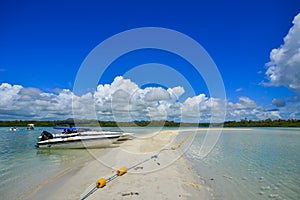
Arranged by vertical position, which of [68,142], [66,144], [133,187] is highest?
[68,142]

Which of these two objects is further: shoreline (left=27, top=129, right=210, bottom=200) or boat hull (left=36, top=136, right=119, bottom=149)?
boat hull (left=36, top=136, right=119, bottom=149)

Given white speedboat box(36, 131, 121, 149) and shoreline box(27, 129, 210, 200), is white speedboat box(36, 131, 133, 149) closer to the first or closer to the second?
white speedboat box(36, 131, 121, 149)

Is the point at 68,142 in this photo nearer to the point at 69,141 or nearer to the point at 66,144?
the point at 69,141

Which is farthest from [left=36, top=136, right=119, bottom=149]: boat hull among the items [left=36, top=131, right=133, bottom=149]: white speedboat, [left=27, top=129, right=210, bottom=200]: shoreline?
[left=27, top=129, right=210, bottom=200]: shoreline

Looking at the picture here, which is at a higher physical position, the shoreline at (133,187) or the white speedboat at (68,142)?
the white speedboat at (68,142)

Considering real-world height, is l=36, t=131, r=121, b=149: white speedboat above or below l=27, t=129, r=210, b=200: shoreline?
above

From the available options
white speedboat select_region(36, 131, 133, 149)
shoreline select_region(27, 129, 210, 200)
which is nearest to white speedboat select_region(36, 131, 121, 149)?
white speedboat select_region(36, 131, 133, 149)

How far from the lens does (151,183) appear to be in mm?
7055

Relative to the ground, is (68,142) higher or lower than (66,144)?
higher

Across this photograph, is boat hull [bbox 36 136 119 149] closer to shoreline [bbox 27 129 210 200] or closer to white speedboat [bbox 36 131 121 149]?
white speedboat [bbox 36 131 121 149]

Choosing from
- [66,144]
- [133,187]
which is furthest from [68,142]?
[133,187]

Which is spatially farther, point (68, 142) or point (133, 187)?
point (68, 142)


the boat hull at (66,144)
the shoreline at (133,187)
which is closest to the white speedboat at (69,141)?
the boat hull at (66,144)

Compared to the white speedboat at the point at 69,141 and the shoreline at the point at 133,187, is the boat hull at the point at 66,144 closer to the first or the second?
the white speedboat at the point at 69,141
